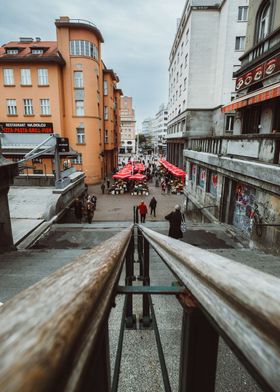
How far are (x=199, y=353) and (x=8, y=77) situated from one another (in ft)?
110

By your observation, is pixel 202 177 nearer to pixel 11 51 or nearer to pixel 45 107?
pixel 45 107

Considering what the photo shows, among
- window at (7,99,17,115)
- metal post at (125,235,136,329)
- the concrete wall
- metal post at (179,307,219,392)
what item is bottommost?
metal post at (125,235,136,329)

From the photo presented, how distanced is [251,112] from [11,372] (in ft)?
49.7

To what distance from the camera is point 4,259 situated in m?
5.95

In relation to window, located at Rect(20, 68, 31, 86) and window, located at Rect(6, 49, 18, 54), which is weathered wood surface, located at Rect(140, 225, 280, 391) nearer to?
window, located at Rect(20, 68, 31, 86)

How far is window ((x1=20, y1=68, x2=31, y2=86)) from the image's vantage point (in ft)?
86.3

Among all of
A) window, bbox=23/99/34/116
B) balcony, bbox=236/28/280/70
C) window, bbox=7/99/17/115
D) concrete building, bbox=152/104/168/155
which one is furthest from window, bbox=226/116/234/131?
concrete building, bbox=152/104/168/155

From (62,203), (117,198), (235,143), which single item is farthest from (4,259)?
(117,198)

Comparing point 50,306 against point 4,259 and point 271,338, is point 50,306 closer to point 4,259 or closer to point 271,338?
point 271,338

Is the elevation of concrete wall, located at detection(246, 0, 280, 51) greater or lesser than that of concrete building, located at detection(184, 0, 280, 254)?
greater

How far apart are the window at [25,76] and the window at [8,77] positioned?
116cm

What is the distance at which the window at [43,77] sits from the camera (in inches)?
1031

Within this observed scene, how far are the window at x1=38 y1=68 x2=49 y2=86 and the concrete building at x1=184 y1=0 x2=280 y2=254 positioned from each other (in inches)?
833

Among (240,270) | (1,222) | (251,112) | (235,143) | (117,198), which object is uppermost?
(251,112)
